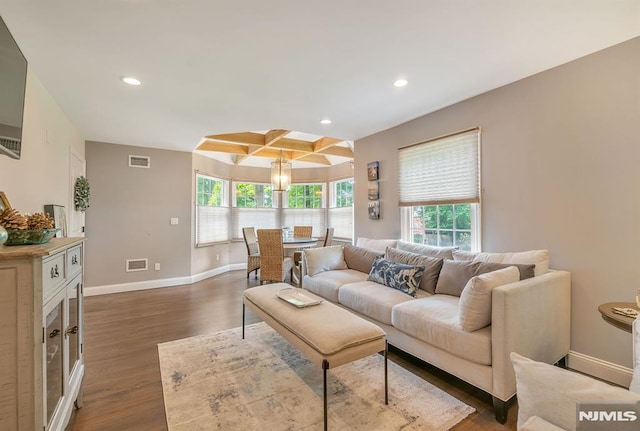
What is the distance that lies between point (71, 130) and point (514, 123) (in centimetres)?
521

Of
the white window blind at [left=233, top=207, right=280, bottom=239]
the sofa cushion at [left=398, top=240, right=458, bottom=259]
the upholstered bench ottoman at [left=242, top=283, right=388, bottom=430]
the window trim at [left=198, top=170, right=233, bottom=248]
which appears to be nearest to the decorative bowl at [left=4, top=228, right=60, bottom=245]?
the upholstered bench ottoman at [left=242, top=283, right=388, bottom=430]

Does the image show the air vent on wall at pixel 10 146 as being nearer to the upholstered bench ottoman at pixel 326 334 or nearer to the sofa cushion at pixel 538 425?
the upholstered bench ottoman at pixel 326 334

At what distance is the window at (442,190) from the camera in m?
3.10

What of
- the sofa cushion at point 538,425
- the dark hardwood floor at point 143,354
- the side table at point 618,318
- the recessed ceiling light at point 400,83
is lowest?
the dark hardwood floor at point 143,354

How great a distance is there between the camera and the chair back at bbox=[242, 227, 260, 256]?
18.1ft

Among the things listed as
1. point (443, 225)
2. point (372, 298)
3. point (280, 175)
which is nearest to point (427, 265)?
point (372, 298)

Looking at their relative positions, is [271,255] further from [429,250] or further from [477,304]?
[477,304]

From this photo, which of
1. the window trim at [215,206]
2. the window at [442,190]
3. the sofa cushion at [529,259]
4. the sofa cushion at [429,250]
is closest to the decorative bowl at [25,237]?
the sofa cushion at [429,250]

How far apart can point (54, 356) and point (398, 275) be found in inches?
101

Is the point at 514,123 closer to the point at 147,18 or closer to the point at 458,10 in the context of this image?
the point at 458,10

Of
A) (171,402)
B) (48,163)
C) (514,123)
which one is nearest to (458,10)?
(514,123)

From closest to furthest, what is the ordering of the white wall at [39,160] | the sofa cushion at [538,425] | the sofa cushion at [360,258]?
1. the sofa cushion at [538,425]
2. the white wall at [39,160]
3. the sofa cushion at [360,258]

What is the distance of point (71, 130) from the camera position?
3.75 meters

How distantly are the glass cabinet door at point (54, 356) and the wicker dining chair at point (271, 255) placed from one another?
3.40m
